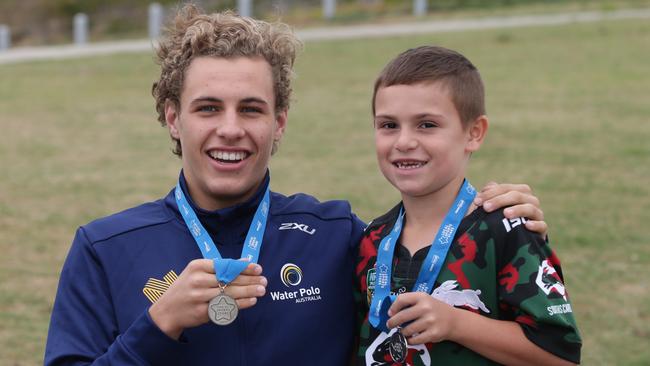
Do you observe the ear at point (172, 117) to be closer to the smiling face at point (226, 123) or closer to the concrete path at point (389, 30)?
the smiling face at point (226, 123)

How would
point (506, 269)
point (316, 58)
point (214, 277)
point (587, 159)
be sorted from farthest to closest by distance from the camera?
point (316, 58) < point (587, 159) < point (506, 269) < point (214, 277)

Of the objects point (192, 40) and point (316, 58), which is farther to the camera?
point (316, 58)

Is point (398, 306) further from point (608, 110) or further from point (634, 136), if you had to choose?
point (608, 110)

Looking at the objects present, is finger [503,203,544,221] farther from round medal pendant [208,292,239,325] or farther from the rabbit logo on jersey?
round medal pendant [208,292,239,325]

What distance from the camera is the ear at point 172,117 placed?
3.41 metres

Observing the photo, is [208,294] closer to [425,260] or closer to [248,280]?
[248,280]

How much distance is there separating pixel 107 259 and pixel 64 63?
60.6 feet

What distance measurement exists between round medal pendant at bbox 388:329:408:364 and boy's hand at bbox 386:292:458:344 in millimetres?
105

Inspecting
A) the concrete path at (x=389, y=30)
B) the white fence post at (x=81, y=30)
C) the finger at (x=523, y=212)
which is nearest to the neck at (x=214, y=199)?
the finger at (x=523, y=212)

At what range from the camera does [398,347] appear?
10.2ft

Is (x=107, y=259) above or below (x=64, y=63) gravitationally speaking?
above

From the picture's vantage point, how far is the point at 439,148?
3227mm

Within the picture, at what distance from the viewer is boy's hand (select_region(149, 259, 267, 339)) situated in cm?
286

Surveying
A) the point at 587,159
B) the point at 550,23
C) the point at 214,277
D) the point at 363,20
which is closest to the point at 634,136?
the point at 587,159
